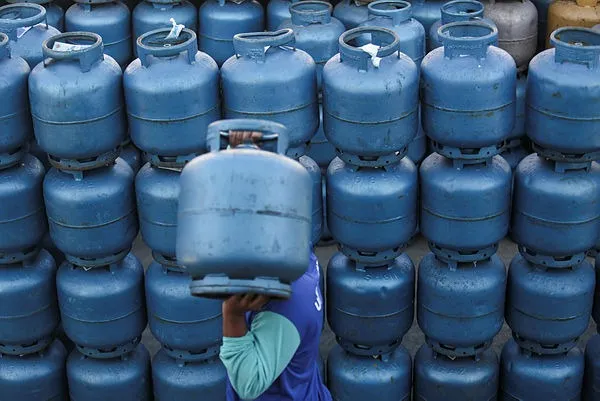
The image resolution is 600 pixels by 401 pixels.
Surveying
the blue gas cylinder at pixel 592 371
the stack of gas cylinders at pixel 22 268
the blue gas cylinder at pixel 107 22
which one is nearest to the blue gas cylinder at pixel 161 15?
the blue gas cylinder at pixel 107 22

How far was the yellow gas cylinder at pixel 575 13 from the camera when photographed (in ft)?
15.0

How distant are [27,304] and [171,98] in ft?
3.30

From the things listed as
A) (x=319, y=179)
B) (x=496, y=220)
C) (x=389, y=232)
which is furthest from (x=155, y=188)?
(x=496, y=220)

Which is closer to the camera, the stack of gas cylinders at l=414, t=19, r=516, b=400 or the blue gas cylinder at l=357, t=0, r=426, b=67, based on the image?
the stack of gas cylinders at l=414, t=19, r=516, b=400

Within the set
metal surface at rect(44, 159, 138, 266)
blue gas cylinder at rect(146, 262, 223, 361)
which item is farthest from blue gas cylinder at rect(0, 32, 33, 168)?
blue gas cylinder at rect(146, 262, 223, 361)

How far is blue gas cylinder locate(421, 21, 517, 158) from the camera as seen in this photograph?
310 centimetres

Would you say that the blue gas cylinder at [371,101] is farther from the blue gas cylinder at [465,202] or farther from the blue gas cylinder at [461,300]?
the blue gas cylinder at [461,300]

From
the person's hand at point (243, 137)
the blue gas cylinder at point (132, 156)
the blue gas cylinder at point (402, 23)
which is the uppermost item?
the person's hand at point (243, 137)

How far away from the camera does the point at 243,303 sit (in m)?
2.21

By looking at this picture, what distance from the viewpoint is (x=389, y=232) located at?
335 cm

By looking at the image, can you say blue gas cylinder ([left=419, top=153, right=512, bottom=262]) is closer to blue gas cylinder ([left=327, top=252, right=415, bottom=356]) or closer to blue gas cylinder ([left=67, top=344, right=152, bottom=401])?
blue gas cylinder ([left=327, top=252, right=415, bottom=356])

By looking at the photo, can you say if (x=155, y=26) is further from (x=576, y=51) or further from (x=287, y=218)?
(x=287, y=218)

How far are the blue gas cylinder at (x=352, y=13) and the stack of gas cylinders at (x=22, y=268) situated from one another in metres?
1.89

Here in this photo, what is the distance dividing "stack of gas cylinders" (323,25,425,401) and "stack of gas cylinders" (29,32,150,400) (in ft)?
2.30
